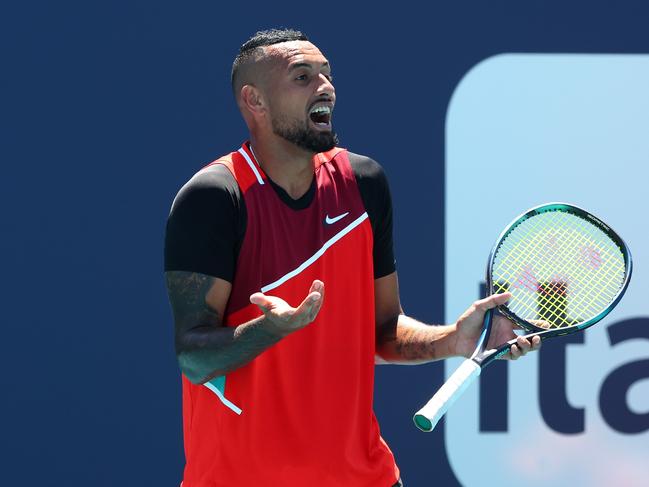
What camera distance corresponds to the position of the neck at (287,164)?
2.64 meters

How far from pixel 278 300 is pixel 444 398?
395 millimetres

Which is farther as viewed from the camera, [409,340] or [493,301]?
[409,340]

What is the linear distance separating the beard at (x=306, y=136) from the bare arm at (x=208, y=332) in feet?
1.17

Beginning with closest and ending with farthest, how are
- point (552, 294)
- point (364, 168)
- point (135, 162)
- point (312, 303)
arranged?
→ 1. point (312, 303)
2. point (364, 168)
3. point (552, 294)
4. point (135, 162)

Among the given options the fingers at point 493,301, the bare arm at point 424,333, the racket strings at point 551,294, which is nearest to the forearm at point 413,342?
the bare arm at point 424,333

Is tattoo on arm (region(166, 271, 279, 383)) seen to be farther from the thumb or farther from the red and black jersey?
the thumb

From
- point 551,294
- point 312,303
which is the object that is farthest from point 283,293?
point 551,294

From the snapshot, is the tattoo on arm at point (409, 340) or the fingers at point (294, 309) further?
the tattoo on arm at point (409, 340)

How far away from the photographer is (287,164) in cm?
265

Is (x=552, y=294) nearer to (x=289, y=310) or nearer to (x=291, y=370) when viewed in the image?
(x=291, y=370)

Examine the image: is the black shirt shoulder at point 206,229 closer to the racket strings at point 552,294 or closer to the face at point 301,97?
the face at point 301,97

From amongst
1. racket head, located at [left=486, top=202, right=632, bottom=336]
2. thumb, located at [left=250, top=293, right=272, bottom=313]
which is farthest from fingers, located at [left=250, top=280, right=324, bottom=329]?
racket head, located at [left=486, top=202, right=632, bottom=336]

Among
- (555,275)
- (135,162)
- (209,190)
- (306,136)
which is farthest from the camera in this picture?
(135,162)

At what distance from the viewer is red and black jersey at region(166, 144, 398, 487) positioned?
2.54 m
